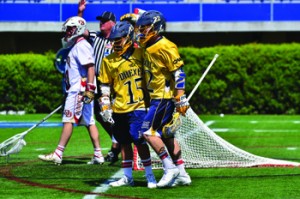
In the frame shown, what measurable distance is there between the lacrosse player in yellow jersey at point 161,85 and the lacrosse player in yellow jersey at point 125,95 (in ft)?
0.56

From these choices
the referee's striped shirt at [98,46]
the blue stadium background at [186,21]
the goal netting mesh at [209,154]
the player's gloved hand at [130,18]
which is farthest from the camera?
the blue stadium background at [186,21]

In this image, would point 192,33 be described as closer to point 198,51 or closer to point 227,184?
point 198,51

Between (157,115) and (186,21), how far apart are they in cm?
1750

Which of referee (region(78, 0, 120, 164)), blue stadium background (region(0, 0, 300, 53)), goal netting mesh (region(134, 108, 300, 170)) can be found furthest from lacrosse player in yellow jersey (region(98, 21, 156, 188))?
blue stadium background (region(0, 0, 300, 53))

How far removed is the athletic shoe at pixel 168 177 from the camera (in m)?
9.59

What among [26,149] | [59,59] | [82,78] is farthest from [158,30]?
[59,59]

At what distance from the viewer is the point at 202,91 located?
23375mm

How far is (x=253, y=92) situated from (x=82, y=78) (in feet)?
38.6

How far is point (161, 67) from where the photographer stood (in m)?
9.72

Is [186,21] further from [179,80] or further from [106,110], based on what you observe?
[179,80]

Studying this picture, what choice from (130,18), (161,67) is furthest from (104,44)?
(161,67)

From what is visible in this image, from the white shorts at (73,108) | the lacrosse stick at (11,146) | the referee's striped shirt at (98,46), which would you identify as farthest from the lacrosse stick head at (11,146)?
the referee's striped shirt at (98,46)

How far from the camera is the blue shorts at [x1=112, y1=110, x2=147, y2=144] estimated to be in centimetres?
990

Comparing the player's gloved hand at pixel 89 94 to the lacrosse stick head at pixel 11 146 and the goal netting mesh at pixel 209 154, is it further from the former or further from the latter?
the lacrosse stick head at pixel 11 146
